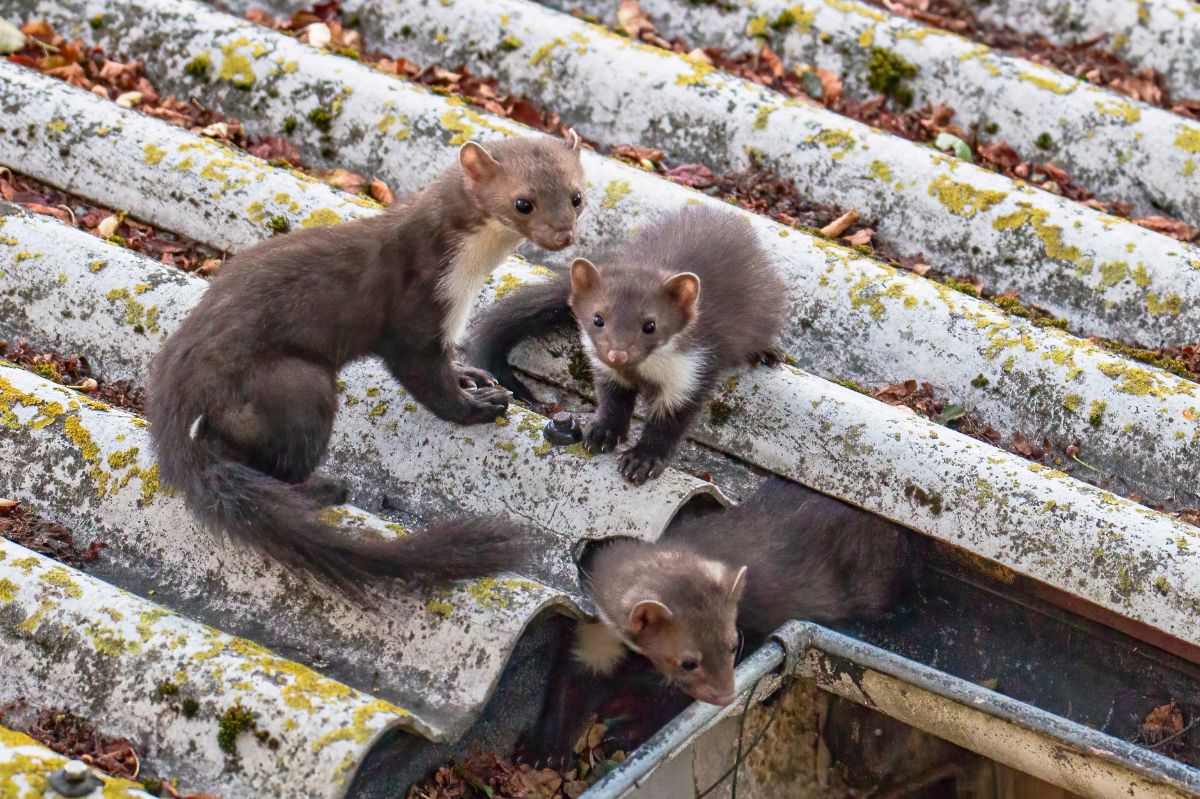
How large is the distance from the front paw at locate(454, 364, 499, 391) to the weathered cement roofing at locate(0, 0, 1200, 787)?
26cm

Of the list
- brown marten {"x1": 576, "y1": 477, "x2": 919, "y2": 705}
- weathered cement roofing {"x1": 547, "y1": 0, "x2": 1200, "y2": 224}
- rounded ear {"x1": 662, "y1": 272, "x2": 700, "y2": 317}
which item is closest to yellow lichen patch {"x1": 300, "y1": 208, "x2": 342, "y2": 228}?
rounded ear {"x1": 662, "y1": 272, "x2": 700, "y2": 317}

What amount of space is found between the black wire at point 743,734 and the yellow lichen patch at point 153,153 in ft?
9.08

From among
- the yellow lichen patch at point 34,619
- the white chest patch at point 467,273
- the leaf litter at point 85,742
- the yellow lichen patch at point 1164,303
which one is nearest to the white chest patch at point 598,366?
the white chest patch at point 467,273

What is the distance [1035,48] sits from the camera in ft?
22.2

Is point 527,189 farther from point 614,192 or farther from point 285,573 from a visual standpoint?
point 285,573

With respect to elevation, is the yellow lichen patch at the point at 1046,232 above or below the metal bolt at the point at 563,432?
above

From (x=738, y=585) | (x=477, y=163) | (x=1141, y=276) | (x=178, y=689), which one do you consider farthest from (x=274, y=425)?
(x=1141, y=276)

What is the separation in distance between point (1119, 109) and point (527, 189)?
2446mm

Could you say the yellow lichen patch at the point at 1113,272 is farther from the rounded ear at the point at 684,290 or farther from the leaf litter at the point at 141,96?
the leaf litter at the point at 141,96

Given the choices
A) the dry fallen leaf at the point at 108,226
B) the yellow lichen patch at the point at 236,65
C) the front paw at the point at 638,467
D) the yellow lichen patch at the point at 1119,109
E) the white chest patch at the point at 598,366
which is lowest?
the dry fallen leaf at the point at 108,226

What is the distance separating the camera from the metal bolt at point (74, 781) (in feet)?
9.79

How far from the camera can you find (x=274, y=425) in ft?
13.7

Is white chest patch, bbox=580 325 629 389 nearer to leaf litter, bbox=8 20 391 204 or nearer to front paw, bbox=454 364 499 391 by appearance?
front paw, bbox=454 364 499 391

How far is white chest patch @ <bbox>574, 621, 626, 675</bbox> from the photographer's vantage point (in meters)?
4.00
